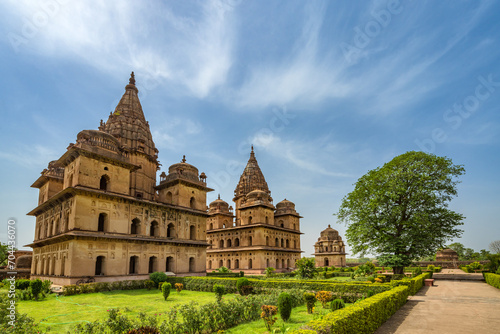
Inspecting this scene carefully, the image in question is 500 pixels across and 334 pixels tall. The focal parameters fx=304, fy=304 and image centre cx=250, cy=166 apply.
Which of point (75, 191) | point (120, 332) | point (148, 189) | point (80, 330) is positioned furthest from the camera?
point (148, 189)

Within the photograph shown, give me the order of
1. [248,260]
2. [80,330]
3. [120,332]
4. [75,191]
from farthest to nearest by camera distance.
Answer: [248,260]
[75,191]
[120,332]
[80,330]

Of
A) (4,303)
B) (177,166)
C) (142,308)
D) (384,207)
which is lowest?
(142,308)

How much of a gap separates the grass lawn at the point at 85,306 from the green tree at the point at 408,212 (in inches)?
632

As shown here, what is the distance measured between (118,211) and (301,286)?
16214 millimetres

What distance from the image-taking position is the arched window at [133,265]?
26.5 m

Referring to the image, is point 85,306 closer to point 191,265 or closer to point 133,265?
point 133,265

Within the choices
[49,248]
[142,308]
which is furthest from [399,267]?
[49,248]

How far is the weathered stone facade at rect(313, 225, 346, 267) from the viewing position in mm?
60688

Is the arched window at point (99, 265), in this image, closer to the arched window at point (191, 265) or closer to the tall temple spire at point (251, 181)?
the arched window at point (191, 265)

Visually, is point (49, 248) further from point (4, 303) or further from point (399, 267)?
point (399, 267)

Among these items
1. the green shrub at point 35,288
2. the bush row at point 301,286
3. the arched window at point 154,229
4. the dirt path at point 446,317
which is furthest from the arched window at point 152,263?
the dirt path at point 446,317

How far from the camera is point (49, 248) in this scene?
87.2 feet

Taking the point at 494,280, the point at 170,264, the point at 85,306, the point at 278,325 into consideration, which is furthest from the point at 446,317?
the point at 170,264

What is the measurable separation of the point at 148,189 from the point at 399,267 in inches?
1008
